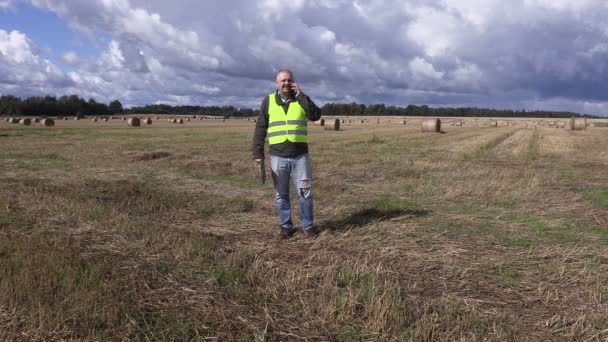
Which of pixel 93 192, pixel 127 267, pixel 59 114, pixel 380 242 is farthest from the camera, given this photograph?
pixel 59 114

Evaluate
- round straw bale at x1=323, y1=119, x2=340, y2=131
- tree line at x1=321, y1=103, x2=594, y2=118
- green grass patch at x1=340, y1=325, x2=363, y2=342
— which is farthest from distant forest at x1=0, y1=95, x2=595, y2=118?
green grass patch at x1=340, y1=325, x2=363, y2=342

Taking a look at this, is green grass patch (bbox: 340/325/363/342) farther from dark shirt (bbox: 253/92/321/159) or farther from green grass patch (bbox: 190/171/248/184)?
green grass patch (bbox: 190/171/248/184)

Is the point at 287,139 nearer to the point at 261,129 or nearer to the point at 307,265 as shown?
the point at 261,129

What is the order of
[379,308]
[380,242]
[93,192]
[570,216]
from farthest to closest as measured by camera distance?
[93,192] → [570,216] → [380,242] → [379,308]

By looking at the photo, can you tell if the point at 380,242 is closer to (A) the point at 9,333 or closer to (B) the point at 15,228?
(A) the point at 9,333

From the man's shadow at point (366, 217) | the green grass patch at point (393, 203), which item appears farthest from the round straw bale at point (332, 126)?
the man's shadow at point (366, 217)

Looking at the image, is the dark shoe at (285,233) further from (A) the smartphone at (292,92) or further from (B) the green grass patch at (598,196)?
(B) the green grass patch at (598,196)

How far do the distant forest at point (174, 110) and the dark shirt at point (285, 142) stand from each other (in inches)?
4091

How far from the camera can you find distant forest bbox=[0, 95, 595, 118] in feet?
349

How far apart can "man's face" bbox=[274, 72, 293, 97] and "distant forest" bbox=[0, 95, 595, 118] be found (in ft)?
343

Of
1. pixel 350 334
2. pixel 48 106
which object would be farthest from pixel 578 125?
pixel 48 106

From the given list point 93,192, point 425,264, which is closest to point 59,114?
point 93,192

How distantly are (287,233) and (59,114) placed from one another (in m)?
117

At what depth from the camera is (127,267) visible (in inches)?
187
